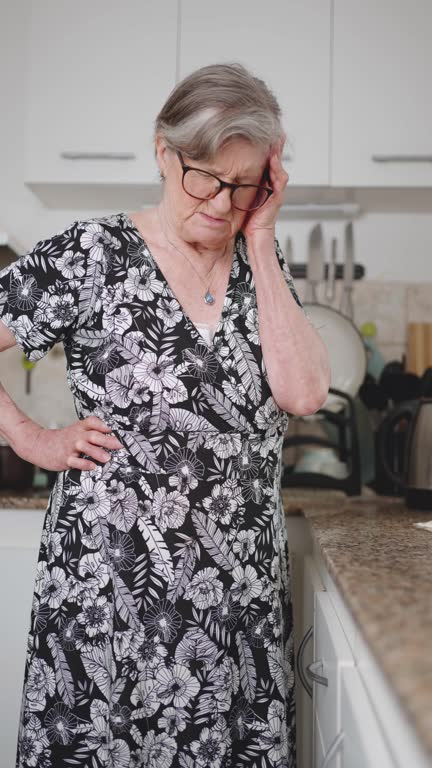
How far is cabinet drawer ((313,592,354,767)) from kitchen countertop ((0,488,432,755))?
8cm

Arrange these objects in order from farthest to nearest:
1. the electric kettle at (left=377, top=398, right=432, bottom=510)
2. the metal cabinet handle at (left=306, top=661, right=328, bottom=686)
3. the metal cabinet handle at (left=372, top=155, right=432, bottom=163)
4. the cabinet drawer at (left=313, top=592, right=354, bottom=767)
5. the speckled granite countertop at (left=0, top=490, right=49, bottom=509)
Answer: the metal cabinet handle at (left=372, top=155, right=432, bottom=163) < the speckled granite countertop at (left=0, top=490, right=49, bottom=509) < the electric kettle at (left=377, top=398, right=432, bottom=510) < the metal cabinet handle at (left=306, top=661, right=328, bottom=686) < the cabinet drawer at (left=313, top=592, right=354, bottom=767)

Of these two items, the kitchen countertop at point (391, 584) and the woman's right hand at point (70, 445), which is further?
the woman's right hand at point (70, 445)

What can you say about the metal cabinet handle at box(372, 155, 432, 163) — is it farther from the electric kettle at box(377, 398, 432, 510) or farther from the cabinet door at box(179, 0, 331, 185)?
the electric kettle at box(377, 398, 432, 510)

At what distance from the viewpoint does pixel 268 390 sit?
1037 mm

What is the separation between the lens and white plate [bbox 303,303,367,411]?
1875 millimetres

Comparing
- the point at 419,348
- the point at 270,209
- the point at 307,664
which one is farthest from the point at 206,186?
the point at 419,348

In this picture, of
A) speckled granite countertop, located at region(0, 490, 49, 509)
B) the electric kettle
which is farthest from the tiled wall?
speckled granite countertop, located at region(0, 490, 49, 509)

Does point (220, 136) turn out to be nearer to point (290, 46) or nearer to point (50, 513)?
point (50, 513)

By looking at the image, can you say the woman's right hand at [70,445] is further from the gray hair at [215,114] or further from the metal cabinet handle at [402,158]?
the metal cabinet handle at [402,158]

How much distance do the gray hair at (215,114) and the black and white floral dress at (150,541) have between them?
155 mm

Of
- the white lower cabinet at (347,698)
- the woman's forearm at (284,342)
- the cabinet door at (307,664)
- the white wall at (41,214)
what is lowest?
the cabinet door at (307,664)

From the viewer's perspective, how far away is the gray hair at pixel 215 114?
37.7 inches

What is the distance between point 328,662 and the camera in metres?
0.84

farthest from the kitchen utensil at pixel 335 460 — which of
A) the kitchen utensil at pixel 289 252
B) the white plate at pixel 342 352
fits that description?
the kitchen utensil at pixel 289 252
